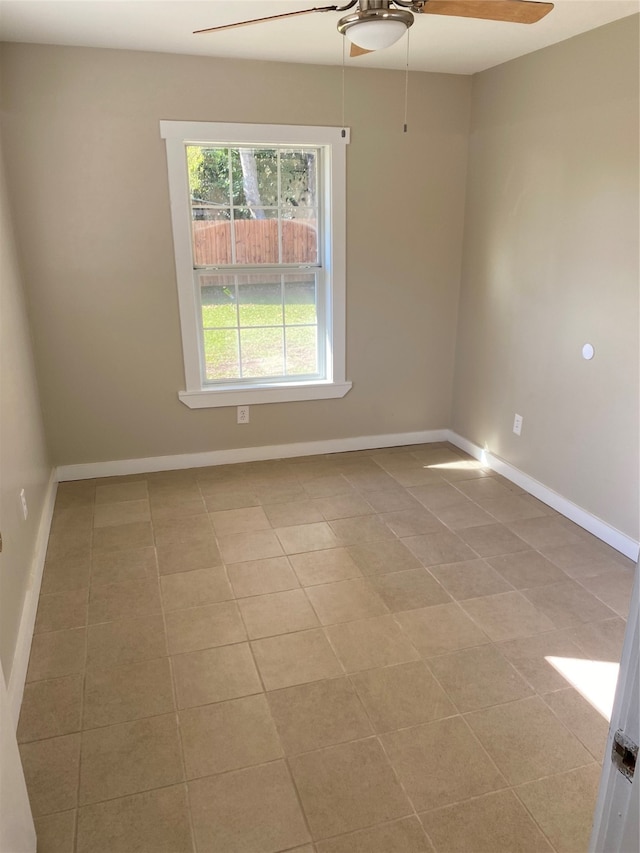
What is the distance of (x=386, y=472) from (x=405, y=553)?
3.49 ft

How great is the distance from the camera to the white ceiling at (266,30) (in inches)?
102

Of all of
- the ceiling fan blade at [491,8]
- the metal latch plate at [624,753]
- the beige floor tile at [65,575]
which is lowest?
the beige floor tile at [65,575]

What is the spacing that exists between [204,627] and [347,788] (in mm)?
933

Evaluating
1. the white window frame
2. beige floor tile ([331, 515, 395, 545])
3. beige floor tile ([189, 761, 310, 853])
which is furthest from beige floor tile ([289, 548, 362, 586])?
the white window frame

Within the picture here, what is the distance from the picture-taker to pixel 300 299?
406cm

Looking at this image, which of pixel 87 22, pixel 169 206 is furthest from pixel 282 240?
pixel 87 22

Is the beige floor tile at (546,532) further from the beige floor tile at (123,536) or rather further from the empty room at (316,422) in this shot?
the beige floor tile at (123,536)

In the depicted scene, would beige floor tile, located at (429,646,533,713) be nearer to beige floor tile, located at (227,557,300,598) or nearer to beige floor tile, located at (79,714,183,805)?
beige floor tile, located at (227,557,300,598)

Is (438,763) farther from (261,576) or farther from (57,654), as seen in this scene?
(57,654)

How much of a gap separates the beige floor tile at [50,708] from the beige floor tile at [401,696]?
970mm

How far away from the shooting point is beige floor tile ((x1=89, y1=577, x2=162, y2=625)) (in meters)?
2.56

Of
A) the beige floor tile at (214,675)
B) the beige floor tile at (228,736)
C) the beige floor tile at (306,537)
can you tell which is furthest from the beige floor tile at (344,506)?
the beige floor tile at (228,736)

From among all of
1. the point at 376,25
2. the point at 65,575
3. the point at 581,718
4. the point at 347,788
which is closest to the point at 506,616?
the point at 581,718

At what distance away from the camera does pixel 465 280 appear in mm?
4211
